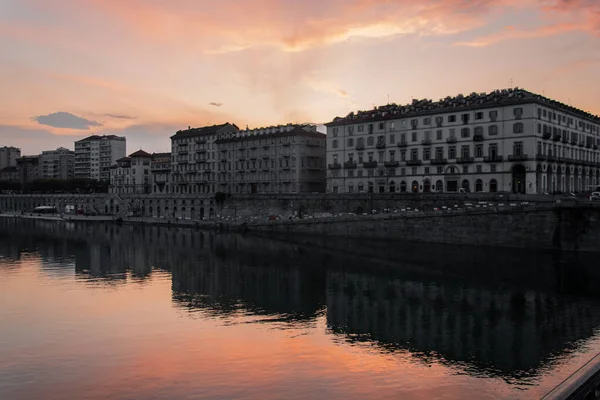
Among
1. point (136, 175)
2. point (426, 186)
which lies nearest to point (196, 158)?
point (136, 175)

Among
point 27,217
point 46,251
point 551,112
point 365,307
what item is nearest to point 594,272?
point 365,307

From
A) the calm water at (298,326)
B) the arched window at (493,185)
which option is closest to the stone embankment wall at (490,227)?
the calm water at (298,326)

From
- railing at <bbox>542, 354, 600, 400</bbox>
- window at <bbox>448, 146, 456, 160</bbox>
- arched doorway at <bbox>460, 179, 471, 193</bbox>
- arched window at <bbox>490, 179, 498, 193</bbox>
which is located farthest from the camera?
window at <bbox>448, 146, 456, 160</bbox>

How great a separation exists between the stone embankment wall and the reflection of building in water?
76.5 feet

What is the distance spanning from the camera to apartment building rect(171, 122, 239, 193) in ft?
433

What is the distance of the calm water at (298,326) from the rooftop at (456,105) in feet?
94.1

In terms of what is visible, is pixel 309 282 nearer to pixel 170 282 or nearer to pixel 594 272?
pixel 170 282

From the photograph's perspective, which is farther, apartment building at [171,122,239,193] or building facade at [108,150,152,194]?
building facade at [108,150,152,194]

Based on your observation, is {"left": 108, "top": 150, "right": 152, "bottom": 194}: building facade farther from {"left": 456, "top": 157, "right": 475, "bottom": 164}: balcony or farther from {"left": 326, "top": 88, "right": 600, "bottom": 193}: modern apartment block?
{"left": 456, "top": 157, "right": 475, "bottom": 164}: balcony

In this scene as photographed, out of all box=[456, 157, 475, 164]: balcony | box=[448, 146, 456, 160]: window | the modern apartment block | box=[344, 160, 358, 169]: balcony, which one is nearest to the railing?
the modern apartment block

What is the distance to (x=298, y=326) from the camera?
3378 cm

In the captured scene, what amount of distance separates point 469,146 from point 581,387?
75298 millimetres

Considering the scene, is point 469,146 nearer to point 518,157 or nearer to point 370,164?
point 518,157

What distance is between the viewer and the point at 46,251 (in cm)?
7419
